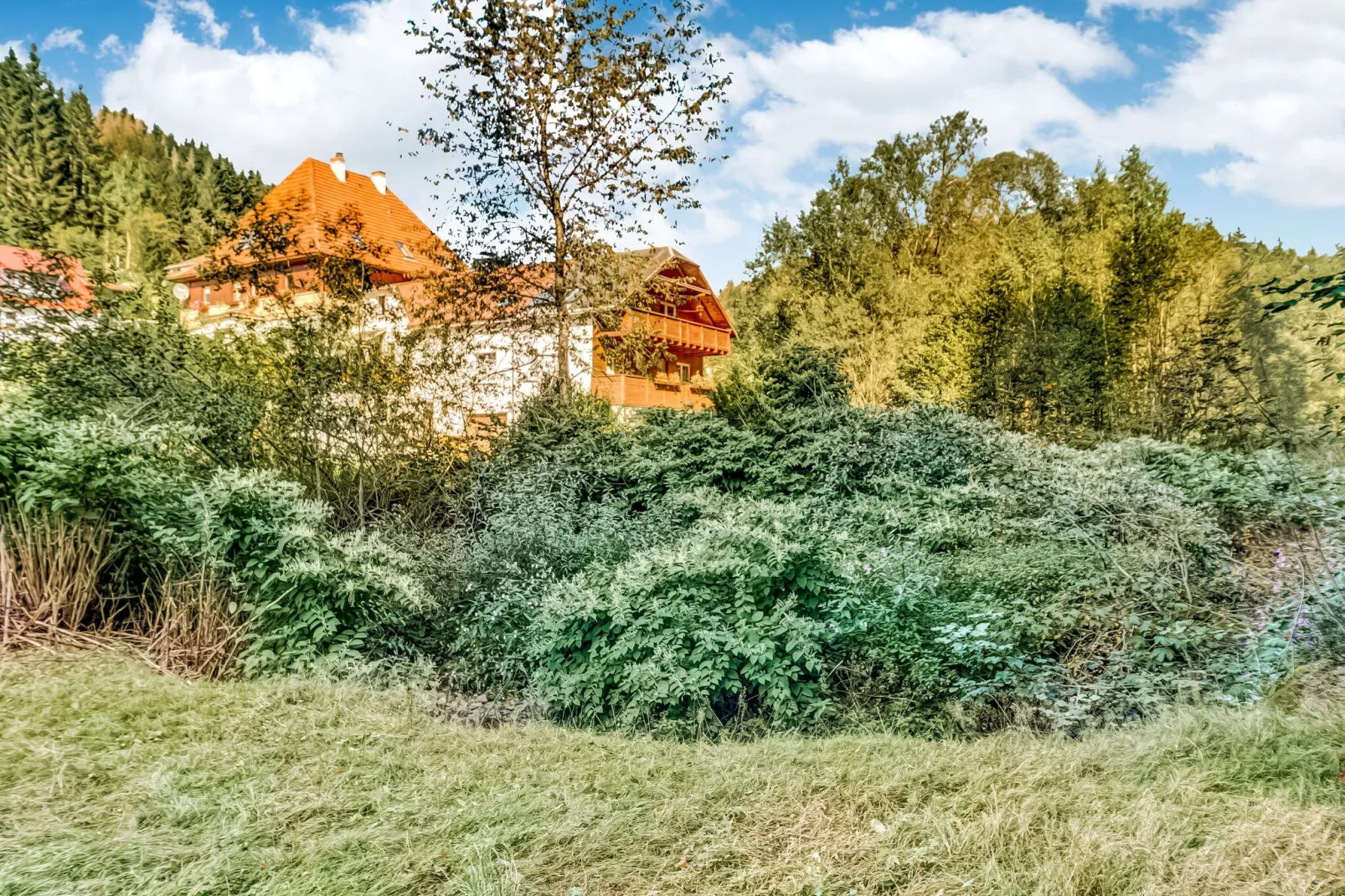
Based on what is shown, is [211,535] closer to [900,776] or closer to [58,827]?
[58,827]

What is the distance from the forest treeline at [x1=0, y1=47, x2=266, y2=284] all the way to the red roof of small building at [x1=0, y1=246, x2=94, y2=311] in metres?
0.12

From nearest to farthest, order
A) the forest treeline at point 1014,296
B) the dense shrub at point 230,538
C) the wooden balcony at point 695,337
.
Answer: the dense shrub at point 230,538 < the forest treeline at point 1014,296 < the wooden balcony at point 695,337

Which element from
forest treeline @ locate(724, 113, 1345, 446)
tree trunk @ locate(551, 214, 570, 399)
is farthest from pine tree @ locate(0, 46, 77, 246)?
forest treeline @ locate(724, 113, 1345, 446)

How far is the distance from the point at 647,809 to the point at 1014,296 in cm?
1346

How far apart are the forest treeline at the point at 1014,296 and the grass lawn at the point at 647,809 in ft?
24.8

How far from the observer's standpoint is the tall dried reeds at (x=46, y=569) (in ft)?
16.8

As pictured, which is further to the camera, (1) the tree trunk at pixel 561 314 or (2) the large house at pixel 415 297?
(1) the tree trunk at pixel 561 314

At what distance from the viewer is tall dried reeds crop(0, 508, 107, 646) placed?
5.13m

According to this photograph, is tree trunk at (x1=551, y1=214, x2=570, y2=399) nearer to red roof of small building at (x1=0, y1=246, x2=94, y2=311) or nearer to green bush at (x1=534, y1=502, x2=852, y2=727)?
red roof of small building at (x1=0, y1=246, x2=94, y2=311)

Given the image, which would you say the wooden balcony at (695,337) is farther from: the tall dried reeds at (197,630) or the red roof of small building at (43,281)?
the tall dried reeds at (197,630)

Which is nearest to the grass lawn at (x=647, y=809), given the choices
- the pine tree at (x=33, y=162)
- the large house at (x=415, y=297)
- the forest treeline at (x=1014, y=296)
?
the large house at (x=415, y=297)

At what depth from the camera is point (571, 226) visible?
395 inches

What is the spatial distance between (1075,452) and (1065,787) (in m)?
4.79

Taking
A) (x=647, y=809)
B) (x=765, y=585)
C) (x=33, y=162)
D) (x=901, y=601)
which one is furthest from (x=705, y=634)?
(x=33, y=162)
